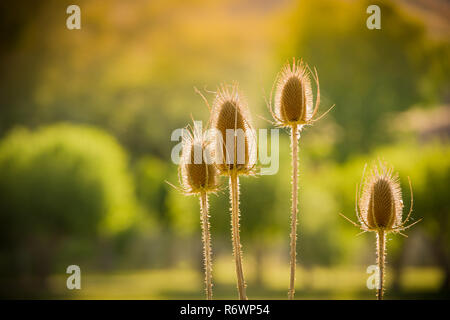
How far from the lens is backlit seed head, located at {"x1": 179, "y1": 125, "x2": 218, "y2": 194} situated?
2312mm

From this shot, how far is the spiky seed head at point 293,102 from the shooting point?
7.77ft

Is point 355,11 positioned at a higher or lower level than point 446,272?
higher

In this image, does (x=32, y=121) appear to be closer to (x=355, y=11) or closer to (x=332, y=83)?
(x=332, y=83)

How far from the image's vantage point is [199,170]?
7.62 feet

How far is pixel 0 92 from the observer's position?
124ft

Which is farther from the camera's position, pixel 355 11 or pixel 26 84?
pixel 26 84

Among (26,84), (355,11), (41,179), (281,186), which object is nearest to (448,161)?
(281,186)

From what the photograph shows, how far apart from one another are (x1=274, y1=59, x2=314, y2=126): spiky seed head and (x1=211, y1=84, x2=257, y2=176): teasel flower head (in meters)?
0.19

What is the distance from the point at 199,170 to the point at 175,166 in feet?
95.0

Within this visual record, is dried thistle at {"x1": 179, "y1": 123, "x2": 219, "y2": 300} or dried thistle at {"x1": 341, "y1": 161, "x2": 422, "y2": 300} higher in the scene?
dried thistle at {"x1": 179, "y1": 123, "x2": 219, "y2": 300}

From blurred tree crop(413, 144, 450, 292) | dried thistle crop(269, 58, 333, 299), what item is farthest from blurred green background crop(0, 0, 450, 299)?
dried thistle crop(269, 58, 333, 299)

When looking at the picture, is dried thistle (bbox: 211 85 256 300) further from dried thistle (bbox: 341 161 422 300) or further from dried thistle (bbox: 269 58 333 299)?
dried thistle (bbox: 341 161 422 300)
